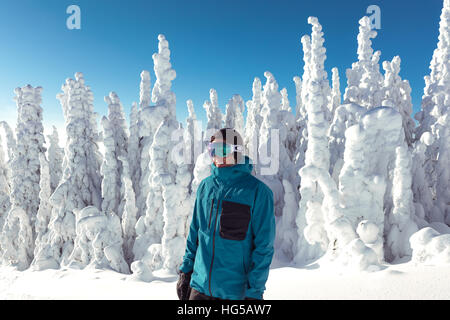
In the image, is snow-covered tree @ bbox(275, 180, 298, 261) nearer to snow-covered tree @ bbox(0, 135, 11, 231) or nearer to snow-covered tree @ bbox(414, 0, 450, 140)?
snow-covered tree @ bbox(414, 0, 450, 140)

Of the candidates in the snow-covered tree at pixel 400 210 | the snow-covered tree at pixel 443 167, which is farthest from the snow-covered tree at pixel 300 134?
the snow-covered tree at pixel 443 167

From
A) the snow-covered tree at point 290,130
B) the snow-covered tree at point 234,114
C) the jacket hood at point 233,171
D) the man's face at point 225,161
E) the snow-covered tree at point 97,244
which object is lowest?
the snow-covered tree at point 97,244

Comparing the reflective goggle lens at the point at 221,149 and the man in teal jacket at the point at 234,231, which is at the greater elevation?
the reflective goggle lens at the point at 221,149

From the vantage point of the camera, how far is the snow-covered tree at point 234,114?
896 inches

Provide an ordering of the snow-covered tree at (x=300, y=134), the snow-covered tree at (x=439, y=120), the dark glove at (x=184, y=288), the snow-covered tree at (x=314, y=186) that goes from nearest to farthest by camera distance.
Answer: the dark glove at (x=184, y=288), the snow-covered tree at (x=314, y=186), the snow-covered tree at (x=439, y=120), the snow-covered tree at (x=300, y=134)

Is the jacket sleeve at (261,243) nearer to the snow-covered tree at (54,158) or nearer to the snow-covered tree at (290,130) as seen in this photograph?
the snow-covered tree at (290,130)

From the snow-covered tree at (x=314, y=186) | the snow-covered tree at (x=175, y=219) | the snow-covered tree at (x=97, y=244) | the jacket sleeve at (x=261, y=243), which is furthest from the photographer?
the snow-covered tree at (x=97, y=244)

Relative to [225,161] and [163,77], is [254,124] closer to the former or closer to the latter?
[163,77]

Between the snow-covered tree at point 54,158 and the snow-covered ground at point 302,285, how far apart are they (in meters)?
9.81

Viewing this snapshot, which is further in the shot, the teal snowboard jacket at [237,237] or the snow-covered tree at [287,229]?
the snow-covered tree at [287,229]

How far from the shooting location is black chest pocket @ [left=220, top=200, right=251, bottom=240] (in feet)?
7.98

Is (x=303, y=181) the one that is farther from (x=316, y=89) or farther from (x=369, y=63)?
(x=369, y=63)

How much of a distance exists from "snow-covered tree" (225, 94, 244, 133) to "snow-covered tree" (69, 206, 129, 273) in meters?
12.7

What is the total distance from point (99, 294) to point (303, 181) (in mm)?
7091
